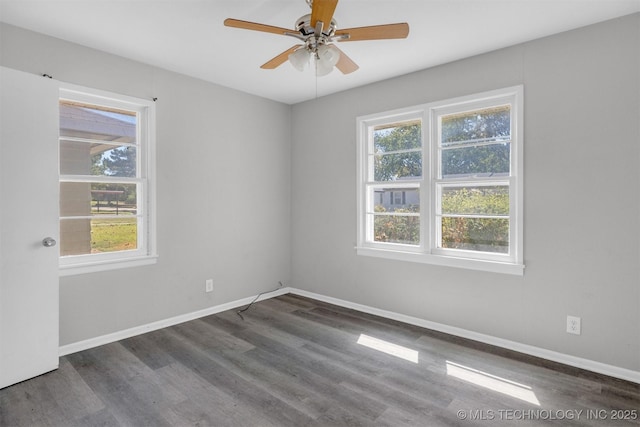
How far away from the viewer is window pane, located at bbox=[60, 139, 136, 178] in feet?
9.67

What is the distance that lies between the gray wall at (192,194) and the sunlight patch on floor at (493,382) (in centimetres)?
257

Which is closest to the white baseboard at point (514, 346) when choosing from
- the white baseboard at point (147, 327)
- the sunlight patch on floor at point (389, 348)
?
the sunlight patch on floor at point (389, 348)

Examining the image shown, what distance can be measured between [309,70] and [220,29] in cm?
102

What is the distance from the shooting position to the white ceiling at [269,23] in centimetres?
234

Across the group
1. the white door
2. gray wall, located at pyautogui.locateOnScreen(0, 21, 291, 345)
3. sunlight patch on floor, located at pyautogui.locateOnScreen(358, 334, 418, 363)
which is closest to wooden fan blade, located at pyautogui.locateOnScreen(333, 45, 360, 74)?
gray wall, located at pyautogui.locateOnScreen(0, 21, 291, 345)

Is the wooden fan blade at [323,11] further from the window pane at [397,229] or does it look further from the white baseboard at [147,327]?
the white baseboard at [147,327]

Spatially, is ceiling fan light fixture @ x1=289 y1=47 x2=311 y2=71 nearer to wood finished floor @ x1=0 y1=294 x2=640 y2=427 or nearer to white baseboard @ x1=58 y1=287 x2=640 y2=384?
wood finished floor @ x1=0 y1=294 x2=640 y2=427

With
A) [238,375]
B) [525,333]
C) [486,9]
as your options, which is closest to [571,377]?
[525,333]

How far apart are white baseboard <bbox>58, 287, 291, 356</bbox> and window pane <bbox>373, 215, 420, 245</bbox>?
169cm

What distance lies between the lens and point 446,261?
10.9ft

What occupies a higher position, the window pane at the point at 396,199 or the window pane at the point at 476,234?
the window pane at the point at 396,199

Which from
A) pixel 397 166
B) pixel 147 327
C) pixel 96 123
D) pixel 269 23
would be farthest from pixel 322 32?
pixel 147 327

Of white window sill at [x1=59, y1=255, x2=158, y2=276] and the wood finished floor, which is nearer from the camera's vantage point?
the wood finished floor

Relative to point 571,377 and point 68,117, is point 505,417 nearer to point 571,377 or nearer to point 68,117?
point 571,377
